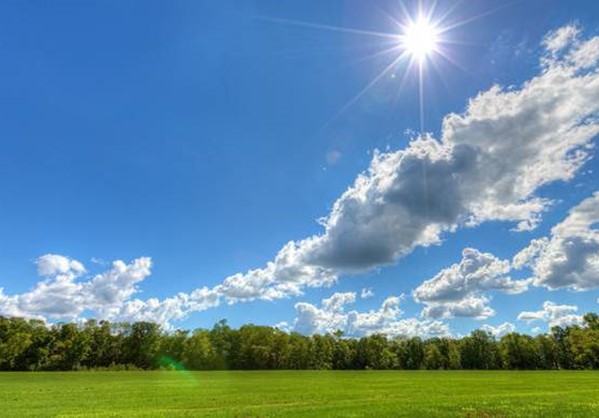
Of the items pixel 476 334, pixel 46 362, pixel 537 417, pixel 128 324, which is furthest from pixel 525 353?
pixel 537 417

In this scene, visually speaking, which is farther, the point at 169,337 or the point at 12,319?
the point at 169,337

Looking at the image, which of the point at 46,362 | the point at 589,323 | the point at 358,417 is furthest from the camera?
the point at 589,323

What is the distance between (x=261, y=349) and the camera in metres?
156

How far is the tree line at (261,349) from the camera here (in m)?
129

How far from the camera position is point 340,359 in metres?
177

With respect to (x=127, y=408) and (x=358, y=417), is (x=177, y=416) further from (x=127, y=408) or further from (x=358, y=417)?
(x=358, y=417)

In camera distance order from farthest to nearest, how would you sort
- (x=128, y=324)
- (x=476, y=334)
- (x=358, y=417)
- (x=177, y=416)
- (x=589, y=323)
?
(x=476, y=334), (x=589, y=323), (x=128, y=324), (x=177, y=416), (x=358, y=417)

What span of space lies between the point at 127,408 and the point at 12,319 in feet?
408

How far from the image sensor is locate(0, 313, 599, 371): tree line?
424 feet

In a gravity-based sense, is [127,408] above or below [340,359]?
below

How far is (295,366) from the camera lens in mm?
163375

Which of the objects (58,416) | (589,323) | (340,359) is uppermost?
(589,323)

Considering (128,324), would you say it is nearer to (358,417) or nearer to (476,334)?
(476,334)

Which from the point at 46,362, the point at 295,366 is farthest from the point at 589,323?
the point at 46,362
